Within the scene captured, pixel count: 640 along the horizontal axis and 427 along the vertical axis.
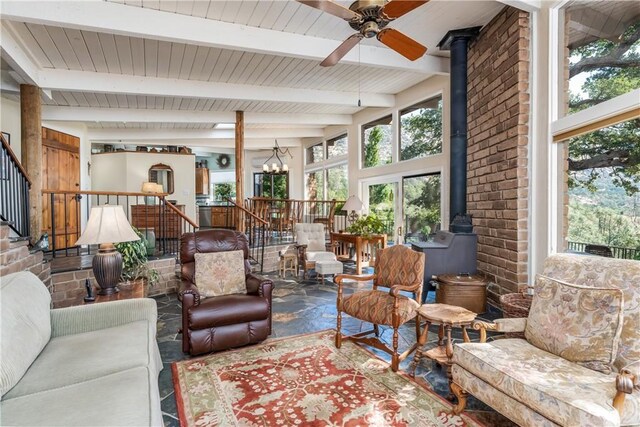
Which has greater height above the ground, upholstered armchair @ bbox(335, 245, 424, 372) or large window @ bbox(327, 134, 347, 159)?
large window @ bbox(327, 134, 347, 159)

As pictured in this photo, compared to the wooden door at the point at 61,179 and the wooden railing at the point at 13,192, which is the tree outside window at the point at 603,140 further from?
the wooden door at the point at 61,179

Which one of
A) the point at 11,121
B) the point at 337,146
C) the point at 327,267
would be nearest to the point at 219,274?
the point at 327,267

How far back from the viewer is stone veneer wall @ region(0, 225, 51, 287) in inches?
113

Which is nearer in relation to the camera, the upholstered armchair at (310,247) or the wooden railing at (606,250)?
the wooden railing at (606,250)

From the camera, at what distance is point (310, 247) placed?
6051mm

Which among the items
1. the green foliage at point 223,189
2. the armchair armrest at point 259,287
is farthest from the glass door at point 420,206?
the green foliage at point 223,189

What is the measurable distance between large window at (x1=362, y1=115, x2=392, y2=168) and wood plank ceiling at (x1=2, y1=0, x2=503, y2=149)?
0.86 meters

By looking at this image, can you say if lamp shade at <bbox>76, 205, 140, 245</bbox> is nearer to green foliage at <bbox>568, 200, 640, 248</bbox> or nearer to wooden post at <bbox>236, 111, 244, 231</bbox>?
wooden post at <bbox>236, 111, 244, 231</bbox>

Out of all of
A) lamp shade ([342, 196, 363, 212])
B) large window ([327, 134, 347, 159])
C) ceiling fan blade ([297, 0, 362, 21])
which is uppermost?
large window ([327, 134, 347, 159])

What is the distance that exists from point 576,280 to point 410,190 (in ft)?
13.3

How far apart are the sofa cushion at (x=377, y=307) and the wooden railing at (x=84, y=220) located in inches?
121

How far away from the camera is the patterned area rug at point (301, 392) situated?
2.00 metres

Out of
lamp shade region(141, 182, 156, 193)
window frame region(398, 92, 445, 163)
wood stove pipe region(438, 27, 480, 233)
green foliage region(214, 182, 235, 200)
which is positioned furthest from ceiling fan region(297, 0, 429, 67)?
green foliage region(214, 182, 235, 200)

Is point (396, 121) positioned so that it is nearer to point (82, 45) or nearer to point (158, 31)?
point (158, 31)
